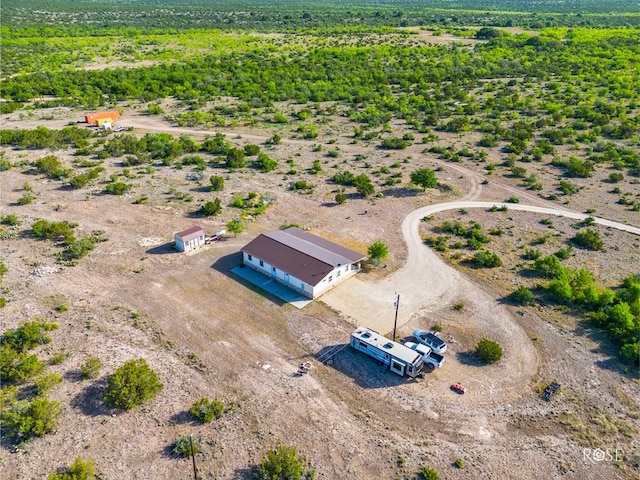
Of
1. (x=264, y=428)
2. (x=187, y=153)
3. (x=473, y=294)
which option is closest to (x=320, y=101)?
(x=187, y=153)

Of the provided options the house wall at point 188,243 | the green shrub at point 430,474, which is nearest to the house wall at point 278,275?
the house wall at point 188,243

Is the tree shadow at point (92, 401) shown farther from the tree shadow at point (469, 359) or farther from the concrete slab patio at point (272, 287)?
the tree shadow at point (469, 359)

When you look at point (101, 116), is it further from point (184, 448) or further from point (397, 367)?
point (397, 367)

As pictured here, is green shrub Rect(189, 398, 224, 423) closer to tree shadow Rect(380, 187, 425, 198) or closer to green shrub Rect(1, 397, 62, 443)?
green shrub Rect(1, 397, 62, 443)

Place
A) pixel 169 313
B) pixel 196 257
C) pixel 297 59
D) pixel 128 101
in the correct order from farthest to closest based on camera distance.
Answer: pixel 297 59 → pixel 128 101 → pixel 196 257 → pixel 169 313

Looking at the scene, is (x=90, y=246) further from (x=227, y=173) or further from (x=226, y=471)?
(x=226, y=471)

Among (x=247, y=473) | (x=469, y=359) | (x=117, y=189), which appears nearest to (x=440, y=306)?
(x=469, y=359)
